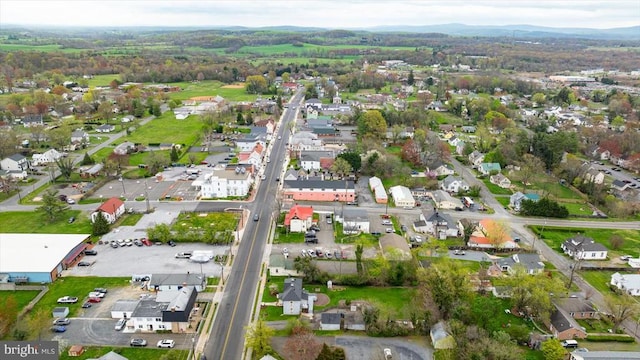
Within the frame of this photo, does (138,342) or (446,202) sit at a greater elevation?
(446,202)

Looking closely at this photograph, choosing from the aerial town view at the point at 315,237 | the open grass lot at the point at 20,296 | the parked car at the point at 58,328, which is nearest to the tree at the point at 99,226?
the aerial town view at the point at 315,237

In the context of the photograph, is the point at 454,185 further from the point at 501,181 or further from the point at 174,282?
the point at 174,282

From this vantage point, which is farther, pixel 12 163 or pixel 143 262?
pixel 12 163

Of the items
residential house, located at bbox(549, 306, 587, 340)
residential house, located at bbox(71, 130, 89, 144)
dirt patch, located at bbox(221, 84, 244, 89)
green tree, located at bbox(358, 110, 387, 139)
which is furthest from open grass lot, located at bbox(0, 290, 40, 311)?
dirt patch, located at bbox(221, 84, 244, 89)

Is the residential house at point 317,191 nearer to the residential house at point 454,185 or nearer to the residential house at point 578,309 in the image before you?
the residential house at point 454,185

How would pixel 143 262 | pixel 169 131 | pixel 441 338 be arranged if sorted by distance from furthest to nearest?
pixel 169 131 → pixel 143 262 → pixel 441 338

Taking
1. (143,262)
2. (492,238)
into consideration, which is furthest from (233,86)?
(492,238)
